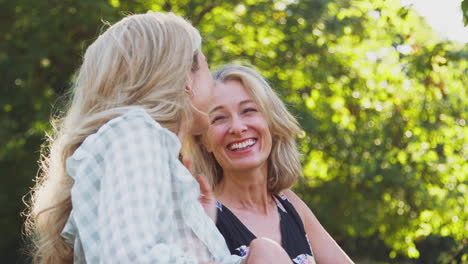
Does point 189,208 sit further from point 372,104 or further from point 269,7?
point 372,104

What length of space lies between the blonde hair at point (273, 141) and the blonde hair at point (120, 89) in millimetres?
1358

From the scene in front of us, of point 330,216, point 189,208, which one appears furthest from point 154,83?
point 330,216

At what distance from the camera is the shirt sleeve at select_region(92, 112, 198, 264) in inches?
53.9

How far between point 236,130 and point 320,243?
0.63 meters

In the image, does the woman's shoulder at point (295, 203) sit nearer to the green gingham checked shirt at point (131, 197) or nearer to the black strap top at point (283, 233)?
the black strap top at point (283, 233)

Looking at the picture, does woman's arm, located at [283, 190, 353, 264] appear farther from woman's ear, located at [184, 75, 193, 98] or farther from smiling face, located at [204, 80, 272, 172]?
Result: woman's ear, located at [184, 75, 193, 98]

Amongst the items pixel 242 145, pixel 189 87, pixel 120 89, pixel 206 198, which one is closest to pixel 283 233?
pixel 242 145

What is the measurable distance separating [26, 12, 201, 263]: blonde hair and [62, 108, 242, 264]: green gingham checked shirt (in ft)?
0.27

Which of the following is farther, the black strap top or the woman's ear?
the black strap top

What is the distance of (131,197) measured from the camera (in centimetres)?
139

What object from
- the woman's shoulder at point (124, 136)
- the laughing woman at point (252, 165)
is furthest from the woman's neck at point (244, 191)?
the woman's shoulder at point (124, 136)

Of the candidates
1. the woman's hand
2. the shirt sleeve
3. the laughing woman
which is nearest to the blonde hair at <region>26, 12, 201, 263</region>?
the shirt sleeve

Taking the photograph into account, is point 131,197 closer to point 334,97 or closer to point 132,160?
point 132,160

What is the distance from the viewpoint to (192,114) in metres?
1.74
